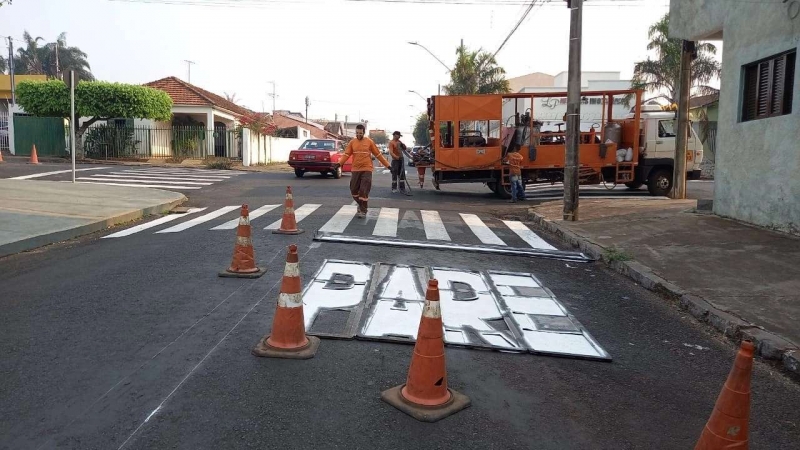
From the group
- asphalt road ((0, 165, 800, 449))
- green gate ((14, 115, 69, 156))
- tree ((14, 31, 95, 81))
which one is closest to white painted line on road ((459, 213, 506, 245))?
asphalt road ((0, 165, 800, 449))

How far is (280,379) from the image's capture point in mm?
4062

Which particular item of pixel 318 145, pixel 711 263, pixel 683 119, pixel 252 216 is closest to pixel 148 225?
pixel 252 216

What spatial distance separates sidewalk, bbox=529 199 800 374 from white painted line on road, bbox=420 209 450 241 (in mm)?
2143

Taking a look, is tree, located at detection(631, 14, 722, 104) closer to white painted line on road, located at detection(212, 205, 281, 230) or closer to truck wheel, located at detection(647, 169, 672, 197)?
truck wheel, located at detection(647, 169, 672, 197)

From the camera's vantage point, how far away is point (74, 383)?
3.95 m

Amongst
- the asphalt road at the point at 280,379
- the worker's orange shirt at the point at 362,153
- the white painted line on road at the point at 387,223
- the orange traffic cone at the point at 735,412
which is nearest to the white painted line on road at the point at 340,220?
the white painted line on road at the point at 387,223

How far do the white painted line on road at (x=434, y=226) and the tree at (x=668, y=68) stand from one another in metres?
27.2

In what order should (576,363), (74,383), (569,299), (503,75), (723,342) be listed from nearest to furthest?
1. (74,383)
2. (576,363)
3. (723,342)
4. (569,299)
5. (503,75)

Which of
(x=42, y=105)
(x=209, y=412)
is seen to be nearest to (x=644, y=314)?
(x=209, y=412)

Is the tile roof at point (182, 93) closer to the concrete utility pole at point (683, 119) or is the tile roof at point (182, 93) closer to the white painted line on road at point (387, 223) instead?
the white painted line on road at point (387, 223)

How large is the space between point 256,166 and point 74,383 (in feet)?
94.6

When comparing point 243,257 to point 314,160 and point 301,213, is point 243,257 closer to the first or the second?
point 301,213

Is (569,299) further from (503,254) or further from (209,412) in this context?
(209,412)

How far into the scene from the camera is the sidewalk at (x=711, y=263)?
18.0ft
